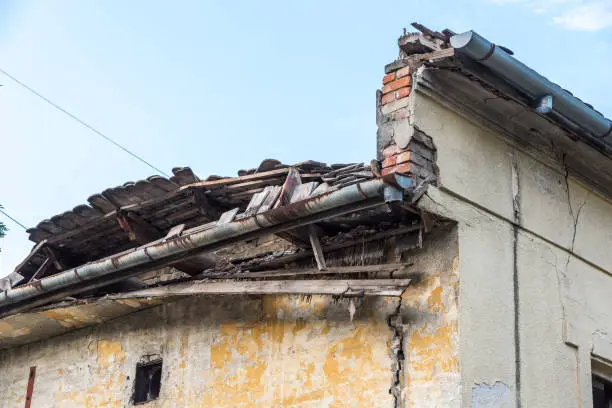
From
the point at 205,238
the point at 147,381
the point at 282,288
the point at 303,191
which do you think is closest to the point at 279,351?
the point at 282,288

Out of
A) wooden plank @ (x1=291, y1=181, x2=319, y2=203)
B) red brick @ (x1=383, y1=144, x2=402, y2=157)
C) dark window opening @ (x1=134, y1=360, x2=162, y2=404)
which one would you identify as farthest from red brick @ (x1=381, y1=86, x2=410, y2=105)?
dark window opening @ (x1=134, y1=360, x2=162, y2=404)

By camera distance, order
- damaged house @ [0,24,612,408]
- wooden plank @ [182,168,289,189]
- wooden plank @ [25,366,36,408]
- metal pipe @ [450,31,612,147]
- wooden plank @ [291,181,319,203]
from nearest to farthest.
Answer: metal pipe @ [450,31,612,147] < damaged house @ [0,24,612,408] < wooden plank @ [291,181,319,203] < wooden plank @ [182,168,289,189] < wooden plank @ [25,366,36,408]

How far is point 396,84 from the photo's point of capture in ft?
25.2

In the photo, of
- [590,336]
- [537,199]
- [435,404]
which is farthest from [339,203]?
[590,336]

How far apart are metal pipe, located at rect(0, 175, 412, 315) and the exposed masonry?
0.40 m

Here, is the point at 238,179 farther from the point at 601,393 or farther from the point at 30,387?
the point at 601,393

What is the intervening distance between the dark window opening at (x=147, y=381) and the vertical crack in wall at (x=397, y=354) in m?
2.49

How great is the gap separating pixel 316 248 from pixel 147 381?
2.31 m

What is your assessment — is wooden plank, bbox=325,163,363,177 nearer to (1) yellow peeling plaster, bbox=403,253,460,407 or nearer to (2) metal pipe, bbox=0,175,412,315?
(2) metal pipe, bbox=0,175,412,315

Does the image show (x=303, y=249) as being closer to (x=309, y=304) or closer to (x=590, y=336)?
(x=309, y=304)

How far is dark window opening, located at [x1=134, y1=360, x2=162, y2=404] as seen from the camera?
8.95 metres

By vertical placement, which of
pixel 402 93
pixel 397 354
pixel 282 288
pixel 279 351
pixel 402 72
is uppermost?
pixel 402 72

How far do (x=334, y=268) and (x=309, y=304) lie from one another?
16.3 inches

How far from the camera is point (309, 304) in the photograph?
7.96 meters
